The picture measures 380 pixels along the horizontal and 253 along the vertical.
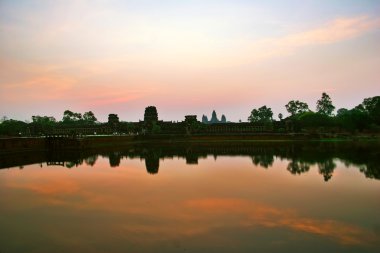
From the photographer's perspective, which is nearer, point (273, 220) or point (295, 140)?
point (273, 220)

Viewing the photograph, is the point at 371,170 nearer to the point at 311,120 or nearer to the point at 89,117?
the point at 311,120

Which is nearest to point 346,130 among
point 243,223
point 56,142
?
point 56,142

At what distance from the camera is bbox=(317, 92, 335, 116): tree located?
11200cm

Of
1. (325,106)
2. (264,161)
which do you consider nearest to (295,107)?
(325,106)

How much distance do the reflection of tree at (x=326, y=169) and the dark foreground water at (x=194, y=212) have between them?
0.11 metres

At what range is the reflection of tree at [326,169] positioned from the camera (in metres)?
20.0

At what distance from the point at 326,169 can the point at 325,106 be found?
317ft

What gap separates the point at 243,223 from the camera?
1102 centimetres

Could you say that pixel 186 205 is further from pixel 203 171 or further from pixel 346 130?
pixel 346 130

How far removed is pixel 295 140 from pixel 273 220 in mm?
51367

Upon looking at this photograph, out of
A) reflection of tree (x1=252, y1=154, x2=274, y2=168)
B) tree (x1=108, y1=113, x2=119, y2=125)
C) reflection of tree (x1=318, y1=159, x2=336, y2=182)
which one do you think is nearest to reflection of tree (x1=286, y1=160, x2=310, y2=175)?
reflection of tree (x1=318, y1=159, x2=336, y2=182)

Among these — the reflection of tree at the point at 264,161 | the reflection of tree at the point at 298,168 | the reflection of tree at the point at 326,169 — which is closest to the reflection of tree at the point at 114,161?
the reflection of tree at the point at 264,161

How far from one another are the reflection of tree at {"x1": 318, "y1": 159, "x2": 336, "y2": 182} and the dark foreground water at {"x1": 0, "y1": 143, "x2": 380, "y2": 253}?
112mm

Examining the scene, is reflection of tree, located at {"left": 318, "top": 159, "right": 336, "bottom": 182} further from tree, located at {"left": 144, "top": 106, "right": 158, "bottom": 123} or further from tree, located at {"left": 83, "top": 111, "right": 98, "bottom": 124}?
tree, located at {"left": 83, "top": 111, "right": 98, "bottom": 124}
